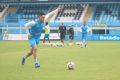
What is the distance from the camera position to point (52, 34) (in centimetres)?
5791

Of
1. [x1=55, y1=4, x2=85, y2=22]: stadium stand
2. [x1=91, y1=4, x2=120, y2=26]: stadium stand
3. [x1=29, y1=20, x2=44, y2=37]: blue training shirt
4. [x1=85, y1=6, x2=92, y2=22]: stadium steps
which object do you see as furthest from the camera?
[x1=55, y1=4, x2=85, y2=22]: stadium stand

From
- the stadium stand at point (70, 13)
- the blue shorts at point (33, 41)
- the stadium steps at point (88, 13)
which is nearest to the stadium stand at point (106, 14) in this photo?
the stadium steps at point (88, 13)

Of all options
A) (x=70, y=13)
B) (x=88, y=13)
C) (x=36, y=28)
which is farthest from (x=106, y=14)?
(x=36, y=28)

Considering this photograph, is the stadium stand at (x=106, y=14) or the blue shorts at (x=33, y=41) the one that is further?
the stadium stand at (x=106, y=14)

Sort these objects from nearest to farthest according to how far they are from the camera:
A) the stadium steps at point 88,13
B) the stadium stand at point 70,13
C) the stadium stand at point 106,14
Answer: the stadium stand at point 106,14 → the stadium steps at point 88,13 → the stadium stand at point 70,13

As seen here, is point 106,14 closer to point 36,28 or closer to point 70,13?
point 70,13

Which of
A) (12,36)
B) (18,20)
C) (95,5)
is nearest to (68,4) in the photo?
(95,5)

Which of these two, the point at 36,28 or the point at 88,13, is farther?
the point at 88,13

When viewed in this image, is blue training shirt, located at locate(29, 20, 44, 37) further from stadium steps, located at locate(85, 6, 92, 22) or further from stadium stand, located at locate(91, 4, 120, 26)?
stadium steps, located at locate(85, 6, 92, 22)

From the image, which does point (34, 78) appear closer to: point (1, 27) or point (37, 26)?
point (37, 26)

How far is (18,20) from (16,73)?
168 feet

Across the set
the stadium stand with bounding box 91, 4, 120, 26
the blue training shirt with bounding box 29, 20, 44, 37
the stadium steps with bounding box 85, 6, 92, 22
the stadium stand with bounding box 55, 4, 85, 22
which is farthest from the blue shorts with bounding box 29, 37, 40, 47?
the stadium steps with bounding box 85, 6, 92, 22

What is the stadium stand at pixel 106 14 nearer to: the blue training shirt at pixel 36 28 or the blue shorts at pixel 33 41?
the blue shorts at pixel 33 41

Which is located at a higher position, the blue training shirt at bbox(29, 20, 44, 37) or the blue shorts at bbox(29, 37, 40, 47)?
the blue training shirt at bbox(29, 20, 44, 37)
